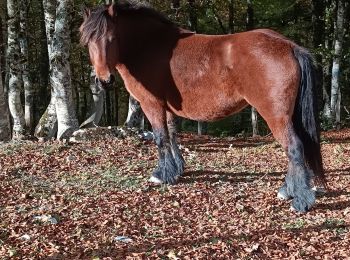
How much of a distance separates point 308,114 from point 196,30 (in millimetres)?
15430

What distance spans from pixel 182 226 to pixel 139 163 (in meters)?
3.20

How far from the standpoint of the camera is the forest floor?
13.6 feet

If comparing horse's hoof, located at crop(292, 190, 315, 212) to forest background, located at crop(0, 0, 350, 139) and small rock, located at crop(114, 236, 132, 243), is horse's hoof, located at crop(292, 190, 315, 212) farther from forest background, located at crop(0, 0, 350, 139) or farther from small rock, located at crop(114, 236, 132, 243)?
forest background, located at crop(0, 0, 350, 139)

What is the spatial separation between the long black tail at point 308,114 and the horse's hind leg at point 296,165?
0.55ft

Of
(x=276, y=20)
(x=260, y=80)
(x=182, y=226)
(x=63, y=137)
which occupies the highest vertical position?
(x=276, y=20)

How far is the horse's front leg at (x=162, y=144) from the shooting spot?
20.8 ft

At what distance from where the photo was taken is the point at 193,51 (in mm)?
5953

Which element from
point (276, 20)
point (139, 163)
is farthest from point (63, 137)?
point (276, 20)

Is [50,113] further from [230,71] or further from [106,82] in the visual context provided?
[230,71]

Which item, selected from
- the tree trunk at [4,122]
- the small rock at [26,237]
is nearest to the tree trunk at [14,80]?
the tree trunk at [4,122]

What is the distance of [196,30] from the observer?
2008cm

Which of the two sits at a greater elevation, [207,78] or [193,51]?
[193,51]

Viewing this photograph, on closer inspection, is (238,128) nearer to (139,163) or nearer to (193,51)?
(139,163)

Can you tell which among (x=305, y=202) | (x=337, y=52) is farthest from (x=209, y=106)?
(x=337, y=52)
